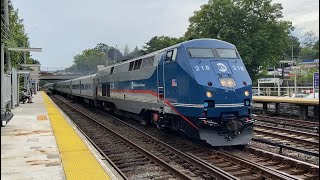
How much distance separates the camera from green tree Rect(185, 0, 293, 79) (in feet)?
125

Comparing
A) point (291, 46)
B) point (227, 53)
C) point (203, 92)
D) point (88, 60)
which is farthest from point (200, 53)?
point (88, 60)

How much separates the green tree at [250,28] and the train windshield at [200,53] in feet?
88.4

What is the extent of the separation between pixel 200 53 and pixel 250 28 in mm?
30148

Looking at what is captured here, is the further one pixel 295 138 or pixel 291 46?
pixel 291 46

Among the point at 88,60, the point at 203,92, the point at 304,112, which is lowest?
the point at 304,112

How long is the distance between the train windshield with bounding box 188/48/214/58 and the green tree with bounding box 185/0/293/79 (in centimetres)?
2696

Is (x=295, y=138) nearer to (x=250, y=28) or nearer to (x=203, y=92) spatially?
(x=203, y=92)

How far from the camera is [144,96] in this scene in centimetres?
1403

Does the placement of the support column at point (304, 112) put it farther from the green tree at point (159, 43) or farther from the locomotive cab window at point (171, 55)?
the green tree at point (159, 43)

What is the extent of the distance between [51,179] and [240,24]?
3523cm

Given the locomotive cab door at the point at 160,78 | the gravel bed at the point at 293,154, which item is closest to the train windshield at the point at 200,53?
the locomotive cab door at the point at 160,78

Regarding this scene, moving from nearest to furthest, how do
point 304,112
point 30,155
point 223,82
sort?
point 30,155 < point 223,82 < point 304,112

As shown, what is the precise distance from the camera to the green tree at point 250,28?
1497 inches

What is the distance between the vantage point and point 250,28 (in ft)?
129
